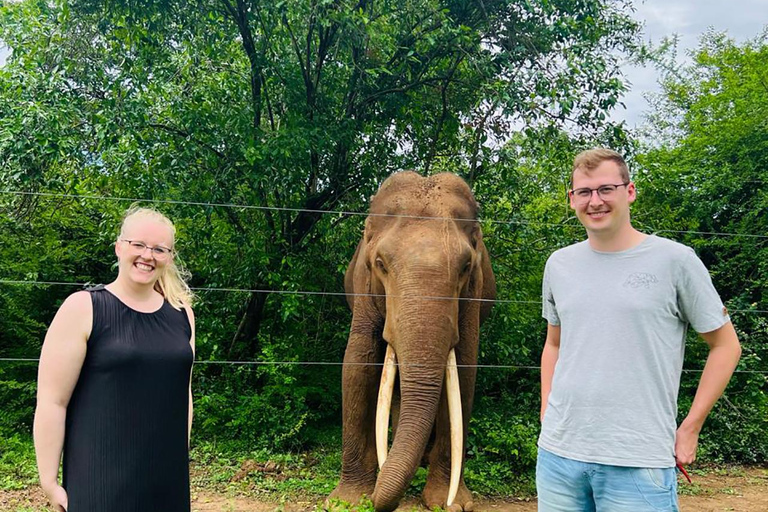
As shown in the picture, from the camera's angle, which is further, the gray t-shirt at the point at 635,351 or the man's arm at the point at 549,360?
the man's arm at the point at 549,360

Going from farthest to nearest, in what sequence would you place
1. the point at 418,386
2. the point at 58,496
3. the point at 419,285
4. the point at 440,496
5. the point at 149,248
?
the point at 440,496, the point at 419,285, the point at 418,386, the point at 149,248, the point at 58,496

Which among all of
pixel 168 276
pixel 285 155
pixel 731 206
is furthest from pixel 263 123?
pixel 731 206

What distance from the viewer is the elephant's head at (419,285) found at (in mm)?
3961

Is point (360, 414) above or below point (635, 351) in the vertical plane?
below

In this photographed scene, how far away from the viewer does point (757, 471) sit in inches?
261

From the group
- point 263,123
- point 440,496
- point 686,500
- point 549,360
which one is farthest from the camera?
point 263,123

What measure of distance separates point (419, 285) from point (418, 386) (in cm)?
67

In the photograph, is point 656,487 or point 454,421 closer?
point 656,487

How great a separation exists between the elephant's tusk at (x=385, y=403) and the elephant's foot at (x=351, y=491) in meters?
0.54

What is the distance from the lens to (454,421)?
4.25m

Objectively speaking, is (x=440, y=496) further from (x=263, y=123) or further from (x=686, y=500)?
(x=263, y=123)

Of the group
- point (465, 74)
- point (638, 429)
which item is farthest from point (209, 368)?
point (638, 429)

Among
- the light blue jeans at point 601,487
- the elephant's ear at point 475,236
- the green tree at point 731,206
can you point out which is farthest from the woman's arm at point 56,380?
the green tree at point 731,206

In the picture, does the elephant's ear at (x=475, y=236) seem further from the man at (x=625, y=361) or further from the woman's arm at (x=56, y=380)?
the woman's arm at (x=56, y=380)
